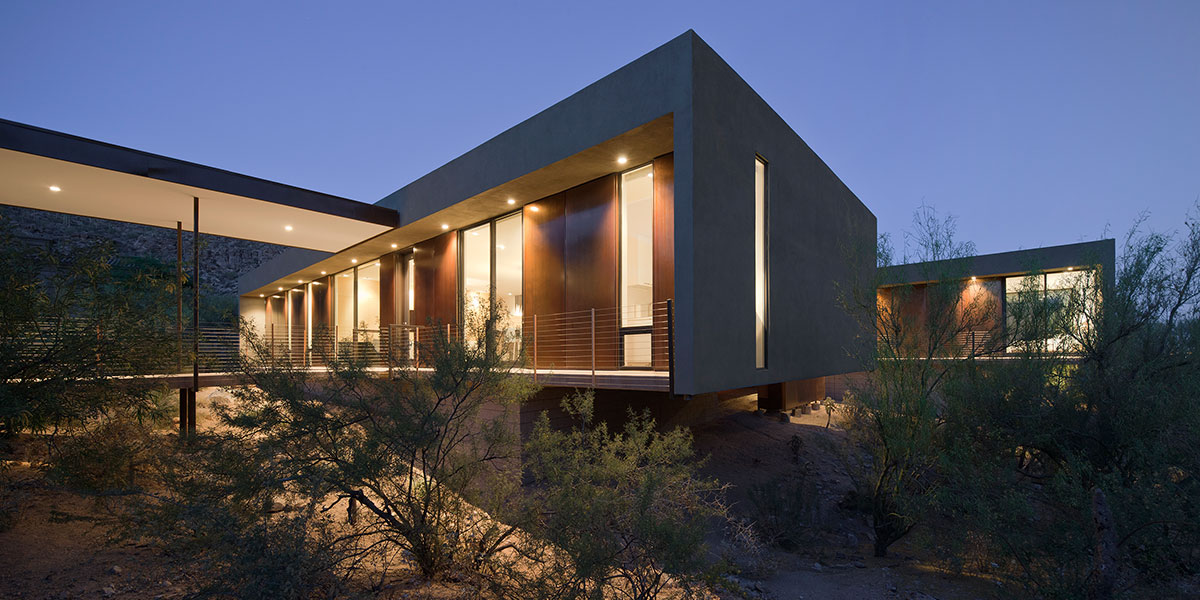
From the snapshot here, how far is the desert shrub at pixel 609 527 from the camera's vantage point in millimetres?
3949

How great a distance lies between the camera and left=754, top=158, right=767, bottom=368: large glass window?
8742mm

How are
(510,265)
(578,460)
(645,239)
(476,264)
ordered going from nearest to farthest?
1. (578,460)
2. (645,239)
3. (510,265)
4. (476,264)

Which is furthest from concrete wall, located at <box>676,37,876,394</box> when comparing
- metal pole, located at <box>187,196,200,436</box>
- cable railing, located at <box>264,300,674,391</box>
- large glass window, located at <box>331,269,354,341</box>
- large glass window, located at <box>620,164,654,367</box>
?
large glass window, located at <box>331,269,354,341</box>

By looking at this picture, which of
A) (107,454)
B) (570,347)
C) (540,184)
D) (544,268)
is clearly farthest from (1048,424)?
(107,454)

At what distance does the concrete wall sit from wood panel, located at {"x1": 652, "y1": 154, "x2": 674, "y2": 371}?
903mm

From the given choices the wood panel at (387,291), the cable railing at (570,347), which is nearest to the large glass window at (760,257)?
the cable railing at (570,347)

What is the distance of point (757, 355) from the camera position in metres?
8.69

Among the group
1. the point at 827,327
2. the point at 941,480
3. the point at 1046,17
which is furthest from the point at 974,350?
the point at 1046,17

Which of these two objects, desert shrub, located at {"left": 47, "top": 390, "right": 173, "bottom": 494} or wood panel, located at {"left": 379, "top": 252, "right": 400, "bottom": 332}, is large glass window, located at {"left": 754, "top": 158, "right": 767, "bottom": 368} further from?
wood panel, located at {"left": 379, "top": 252, "right": 400, "bottom": 332}

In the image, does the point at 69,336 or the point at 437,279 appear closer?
the point at 69,336

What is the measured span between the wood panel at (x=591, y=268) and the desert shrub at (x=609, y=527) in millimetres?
3644

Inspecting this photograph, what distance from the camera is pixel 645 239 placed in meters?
8.48

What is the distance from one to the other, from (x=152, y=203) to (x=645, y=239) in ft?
27.9

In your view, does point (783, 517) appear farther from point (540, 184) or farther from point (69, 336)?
point (69, 336)
